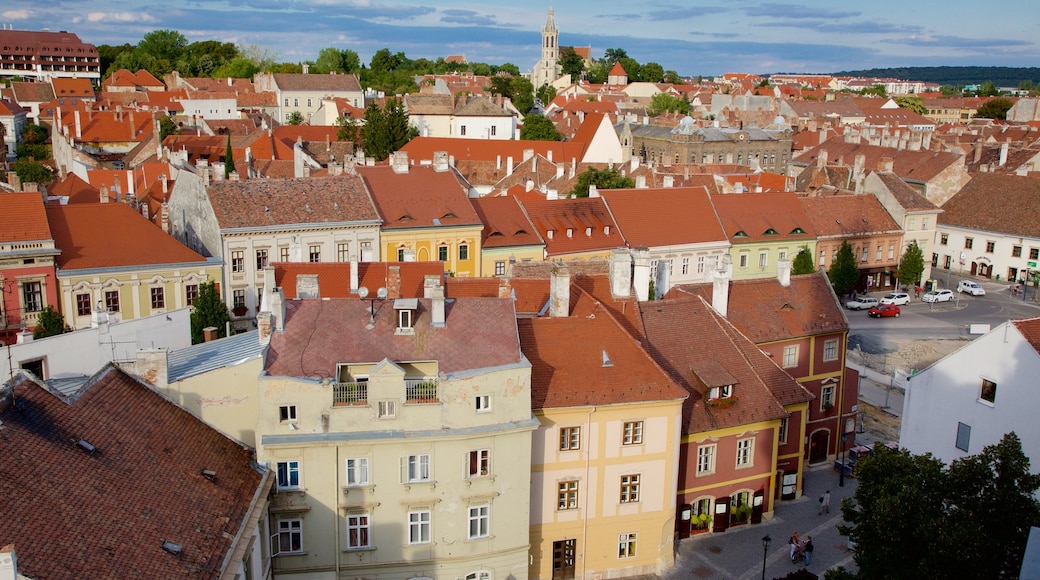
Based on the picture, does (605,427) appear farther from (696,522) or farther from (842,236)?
(842,236)

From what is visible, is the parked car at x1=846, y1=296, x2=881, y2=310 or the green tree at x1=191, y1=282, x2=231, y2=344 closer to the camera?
the green tree at x1=191, y1=282, x2=231, y2=344

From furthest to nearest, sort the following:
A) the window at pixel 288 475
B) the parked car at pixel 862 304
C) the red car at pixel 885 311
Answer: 1. the parked car at pixel 862 304
2. the red car at pixel 885 311
3. the window at pixel 288 475

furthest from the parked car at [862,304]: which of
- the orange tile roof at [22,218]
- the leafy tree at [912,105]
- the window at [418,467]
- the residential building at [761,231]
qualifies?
the leafy tree at [912,105]

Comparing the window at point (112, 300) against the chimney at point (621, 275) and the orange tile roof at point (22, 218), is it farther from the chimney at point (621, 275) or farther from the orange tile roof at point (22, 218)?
the chimney at point (621, 275)

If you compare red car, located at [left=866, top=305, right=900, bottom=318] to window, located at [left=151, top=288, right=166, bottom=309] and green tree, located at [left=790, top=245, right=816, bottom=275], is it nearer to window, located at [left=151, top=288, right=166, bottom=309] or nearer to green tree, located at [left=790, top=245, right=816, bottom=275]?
green tree, located at [left=790, top=245, right=816, bottom=275]

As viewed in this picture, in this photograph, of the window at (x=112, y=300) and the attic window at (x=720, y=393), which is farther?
the window at (x=112, y=300)

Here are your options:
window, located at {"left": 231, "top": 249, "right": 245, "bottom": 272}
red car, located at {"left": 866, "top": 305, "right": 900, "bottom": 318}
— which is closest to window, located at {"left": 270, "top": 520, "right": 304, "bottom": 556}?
window, located at {"left": 231, "top": 249, "right": 245, "bottom": 272}
